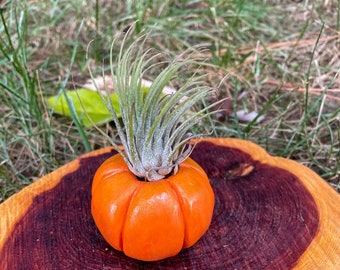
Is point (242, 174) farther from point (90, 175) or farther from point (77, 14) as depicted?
point (77, 14)

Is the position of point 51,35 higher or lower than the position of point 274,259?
lower

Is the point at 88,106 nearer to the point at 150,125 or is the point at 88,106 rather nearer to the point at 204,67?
the point at 204,67

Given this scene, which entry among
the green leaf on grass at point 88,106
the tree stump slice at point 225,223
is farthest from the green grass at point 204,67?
the tree stump slice at point 225,223

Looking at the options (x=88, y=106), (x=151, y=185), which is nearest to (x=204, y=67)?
(x=88, y=106)

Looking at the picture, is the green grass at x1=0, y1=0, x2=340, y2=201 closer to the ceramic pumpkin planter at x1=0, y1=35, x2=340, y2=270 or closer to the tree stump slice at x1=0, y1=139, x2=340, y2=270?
the tree stump slice at x1=0, y1=139, x2=340, y2=270

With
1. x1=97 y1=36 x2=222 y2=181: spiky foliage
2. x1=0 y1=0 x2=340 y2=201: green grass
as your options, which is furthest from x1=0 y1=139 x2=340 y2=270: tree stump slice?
x1=0 y1=0 x2=340 y2=201: green grass

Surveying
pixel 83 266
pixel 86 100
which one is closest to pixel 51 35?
pixel 86 100

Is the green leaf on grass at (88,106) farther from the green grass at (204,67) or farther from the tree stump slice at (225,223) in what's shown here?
the tree stump slice at (225,223)
